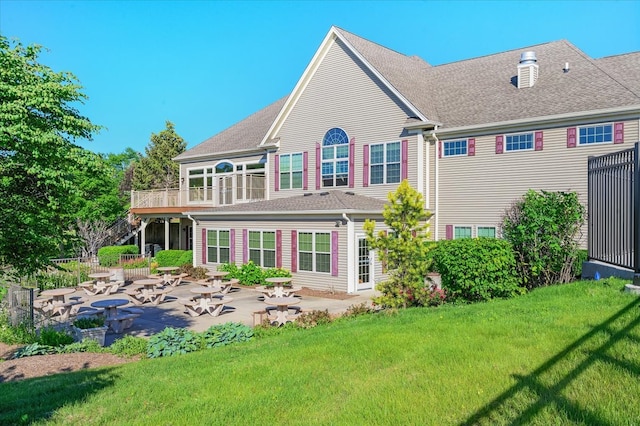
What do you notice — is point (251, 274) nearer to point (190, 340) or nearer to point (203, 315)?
point (203, 315)

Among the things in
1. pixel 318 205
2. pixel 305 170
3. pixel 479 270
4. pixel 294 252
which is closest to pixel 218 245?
pixel 294 252

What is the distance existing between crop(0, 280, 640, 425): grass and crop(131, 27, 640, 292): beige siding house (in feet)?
34.5

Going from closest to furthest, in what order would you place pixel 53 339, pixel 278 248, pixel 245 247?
pixel 53 339
pixel 278 248
pixel 245 247

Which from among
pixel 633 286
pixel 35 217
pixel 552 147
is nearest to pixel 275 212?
pixel 552 147

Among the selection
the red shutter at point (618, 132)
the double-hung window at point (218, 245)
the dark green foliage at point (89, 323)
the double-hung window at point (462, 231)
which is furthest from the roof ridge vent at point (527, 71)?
the dark green foliage at point (89, 323)

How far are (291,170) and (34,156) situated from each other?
17.3m

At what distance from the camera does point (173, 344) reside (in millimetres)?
10141

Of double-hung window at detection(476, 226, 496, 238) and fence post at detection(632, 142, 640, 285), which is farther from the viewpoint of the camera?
double-hung window at detection(476, 226, 496, 238)

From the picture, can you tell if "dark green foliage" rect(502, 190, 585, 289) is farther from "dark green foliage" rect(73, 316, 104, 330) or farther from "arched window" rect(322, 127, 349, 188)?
"dark green foliage" rect(73, 316, 104, 330)

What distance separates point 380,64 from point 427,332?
17.4m

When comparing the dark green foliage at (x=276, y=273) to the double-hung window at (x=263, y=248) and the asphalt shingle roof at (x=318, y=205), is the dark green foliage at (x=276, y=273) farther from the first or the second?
the asphalt shingle roof at (x=318, y=205)

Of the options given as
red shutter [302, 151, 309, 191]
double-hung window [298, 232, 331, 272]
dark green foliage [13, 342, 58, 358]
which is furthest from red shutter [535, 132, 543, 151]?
dark green foliage [13, 342, 58, 358]

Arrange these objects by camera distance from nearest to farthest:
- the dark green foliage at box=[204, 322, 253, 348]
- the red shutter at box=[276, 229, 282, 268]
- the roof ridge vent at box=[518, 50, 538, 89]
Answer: the dark green foliage at box=[204, 322, 253, 348] < the roof ridge vent at box=[518, 50, 538, 89] < the red shutter at box=[276, 229, 282, 268]

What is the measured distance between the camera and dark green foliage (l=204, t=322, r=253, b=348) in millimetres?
10376
